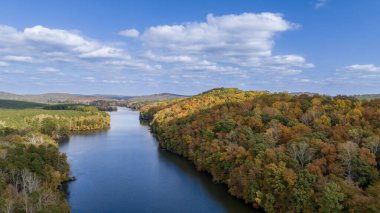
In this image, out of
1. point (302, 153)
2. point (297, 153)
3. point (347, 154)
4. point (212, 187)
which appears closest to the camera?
point (347, 154)

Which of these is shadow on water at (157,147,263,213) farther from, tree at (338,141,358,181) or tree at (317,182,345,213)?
tree at (338,141,358,181)

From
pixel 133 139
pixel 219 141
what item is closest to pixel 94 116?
pixel 133 139

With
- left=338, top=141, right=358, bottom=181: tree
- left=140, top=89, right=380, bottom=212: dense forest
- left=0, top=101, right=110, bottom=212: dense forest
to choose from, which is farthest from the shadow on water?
left=0, top=101, right=110, bottom=212: dense forest

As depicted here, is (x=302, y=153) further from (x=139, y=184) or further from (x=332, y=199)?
(x=139, y=184)

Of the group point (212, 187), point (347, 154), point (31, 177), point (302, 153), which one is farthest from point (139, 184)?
point (347, 154)

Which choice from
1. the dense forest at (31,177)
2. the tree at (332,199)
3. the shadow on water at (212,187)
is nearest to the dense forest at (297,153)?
the tree at (332,199)

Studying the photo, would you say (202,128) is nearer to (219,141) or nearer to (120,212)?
(219,141)

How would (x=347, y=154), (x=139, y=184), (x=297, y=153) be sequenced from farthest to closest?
(x=139, y=184)
(x=297, y=153)
(x=347, y=154)
